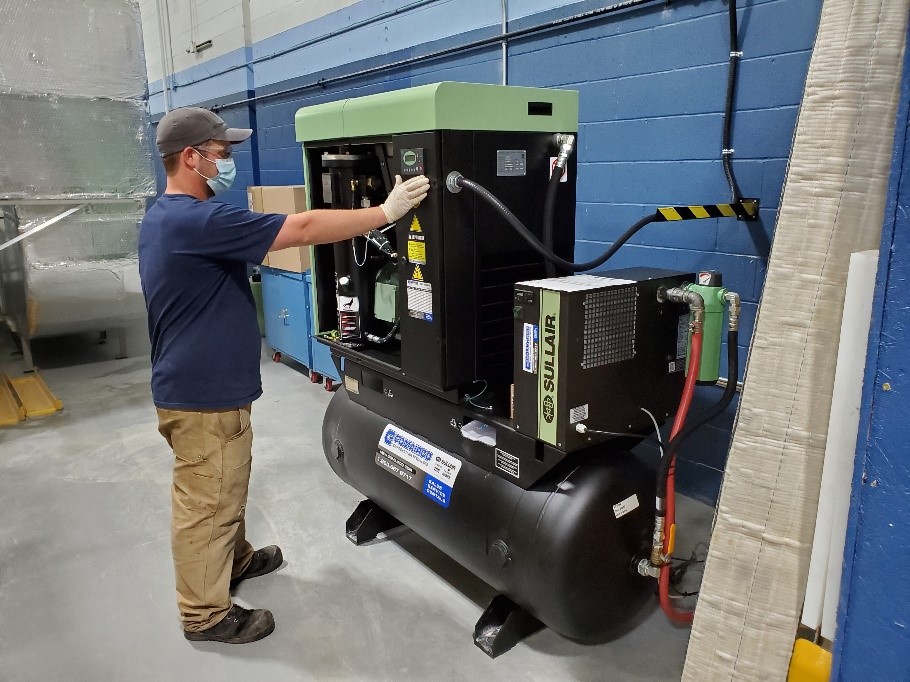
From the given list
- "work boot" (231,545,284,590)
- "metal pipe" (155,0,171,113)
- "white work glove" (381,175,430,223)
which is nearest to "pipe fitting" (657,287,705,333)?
"white work glove" (381,175,430,223)

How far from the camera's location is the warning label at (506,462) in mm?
1855

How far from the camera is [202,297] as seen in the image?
76.0 inches

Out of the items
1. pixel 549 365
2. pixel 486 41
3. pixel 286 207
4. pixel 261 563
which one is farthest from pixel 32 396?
pixel 549 365

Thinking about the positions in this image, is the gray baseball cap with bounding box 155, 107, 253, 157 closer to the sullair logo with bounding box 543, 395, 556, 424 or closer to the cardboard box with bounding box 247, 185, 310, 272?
the sullair logo with bounding box 543, 395, 556, 424

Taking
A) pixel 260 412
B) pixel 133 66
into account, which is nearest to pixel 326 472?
pixel 260 412

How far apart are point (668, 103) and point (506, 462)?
1.74m

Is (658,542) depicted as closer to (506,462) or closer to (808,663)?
(506,462)

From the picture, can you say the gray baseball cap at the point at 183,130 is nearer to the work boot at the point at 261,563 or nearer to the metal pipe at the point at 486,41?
the work boot at the point at 261,563

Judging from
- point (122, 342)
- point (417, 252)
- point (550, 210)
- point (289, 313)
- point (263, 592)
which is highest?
point (550, 210)

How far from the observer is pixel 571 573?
68.0 inches

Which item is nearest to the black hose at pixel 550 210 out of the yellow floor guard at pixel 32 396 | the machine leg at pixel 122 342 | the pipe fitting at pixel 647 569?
the pipe fitting at pixel 647 569

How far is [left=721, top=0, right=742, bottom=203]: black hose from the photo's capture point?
2.40 m

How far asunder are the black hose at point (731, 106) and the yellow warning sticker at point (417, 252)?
134cm

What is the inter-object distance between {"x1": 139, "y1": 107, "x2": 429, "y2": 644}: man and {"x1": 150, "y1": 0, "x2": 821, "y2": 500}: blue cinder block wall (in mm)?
1461
